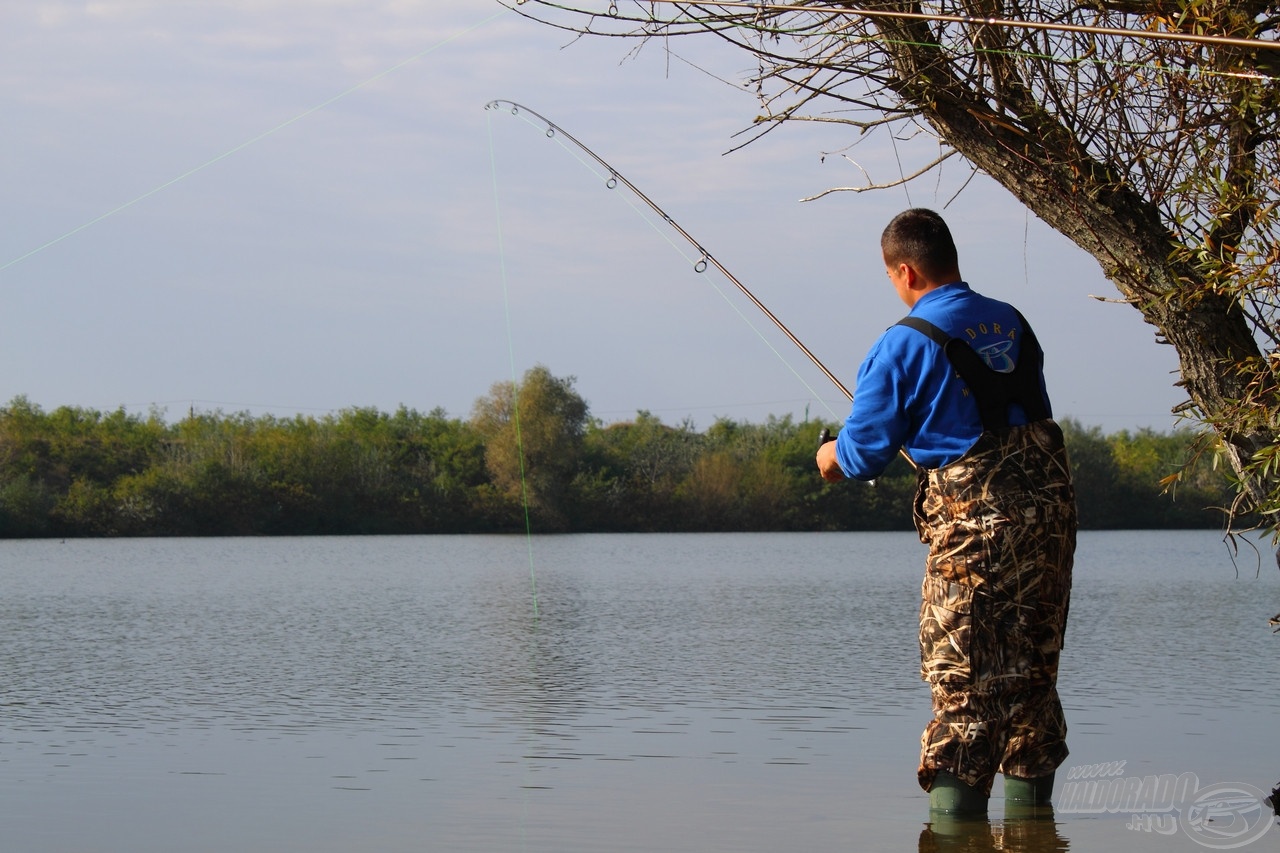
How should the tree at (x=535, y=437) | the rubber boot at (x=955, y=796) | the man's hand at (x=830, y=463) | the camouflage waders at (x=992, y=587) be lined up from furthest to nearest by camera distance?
the tree at (x=535, y=437) < the man's hand at (x=830, y=463) < the rubber boot at (x=955, y=796) < the camouflage waders at (x=992, y=587)

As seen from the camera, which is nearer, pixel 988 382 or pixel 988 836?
pixel 988 382

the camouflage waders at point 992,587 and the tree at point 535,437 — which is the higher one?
the tree at point 535,437

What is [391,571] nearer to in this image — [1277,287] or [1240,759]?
[1240,759]

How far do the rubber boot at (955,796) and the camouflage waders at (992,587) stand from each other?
0.03 m

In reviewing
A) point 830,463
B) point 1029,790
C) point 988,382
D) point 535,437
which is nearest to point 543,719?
point 1029,790

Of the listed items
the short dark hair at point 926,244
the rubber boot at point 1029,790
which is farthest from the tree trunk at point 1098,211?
the rubber boot at point 1029,790

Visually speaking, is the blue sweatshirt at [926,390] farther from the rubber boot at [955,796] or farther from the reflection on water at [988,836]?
the reflection on water at [988,836]

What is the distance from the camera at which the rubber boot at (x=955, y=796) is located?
387 cm

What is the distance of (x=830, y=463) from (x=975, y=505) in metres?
0.47

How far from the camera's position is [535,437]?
5166 centimetres

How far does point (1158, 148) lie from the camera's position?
4562 millimetres

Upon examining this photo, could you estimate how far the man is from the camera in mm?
3740

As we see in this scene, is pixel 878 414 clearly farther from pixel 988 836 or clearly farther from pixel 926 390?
pixel 988 836

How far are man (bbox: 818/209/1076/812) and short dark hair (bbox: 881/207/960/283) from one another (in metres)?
0.09
